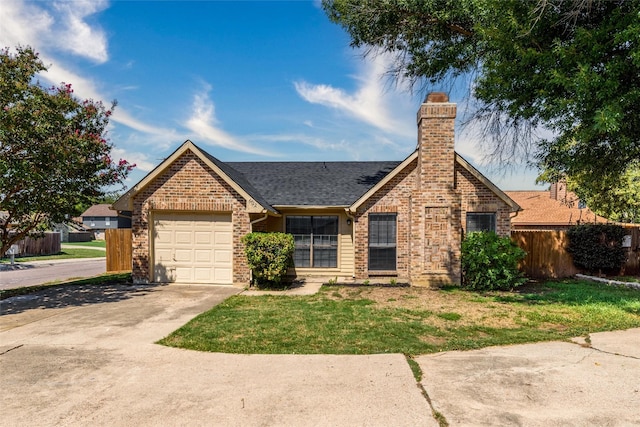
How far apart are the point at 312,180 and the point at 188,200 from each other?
5.51m

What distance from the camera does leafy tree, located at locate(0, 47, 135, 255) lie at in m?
8.28

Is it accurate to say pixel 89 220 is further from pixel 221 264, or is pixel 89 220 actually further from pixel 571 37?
pixel 571 37

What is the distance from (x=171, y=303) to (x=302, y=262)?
536 cm

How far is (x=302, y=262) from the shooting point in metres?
13.4

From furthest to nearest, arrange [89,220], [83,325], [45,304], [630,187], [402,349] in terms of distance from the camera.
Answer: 1. [89,220]
2. [630,187]
3. [45,304]
4. [83,325]
5. [402,349]

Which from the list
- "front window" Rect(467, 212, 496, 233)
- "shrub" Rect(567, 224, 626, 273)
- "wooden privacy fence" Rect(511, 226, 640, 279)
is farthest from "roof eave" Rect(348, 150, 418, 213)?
"shrub" Rect(567, 224, 626, 273)

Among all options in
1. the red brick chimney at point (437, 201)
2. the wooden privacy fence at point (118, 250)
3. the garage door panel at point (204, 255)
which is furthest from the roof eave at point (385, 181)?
the wooden privacy fence at point (118, 250)

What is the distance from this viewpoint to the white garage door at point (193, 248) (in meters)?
11.8

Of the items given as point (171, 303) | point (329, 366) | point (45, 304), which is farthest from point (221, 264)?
point (329, 366)

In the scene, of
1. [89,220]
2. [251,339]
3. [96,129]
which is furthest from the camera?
[89,220]

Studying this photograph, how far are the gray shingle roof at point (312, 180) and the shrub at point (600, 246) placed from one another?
8049mm

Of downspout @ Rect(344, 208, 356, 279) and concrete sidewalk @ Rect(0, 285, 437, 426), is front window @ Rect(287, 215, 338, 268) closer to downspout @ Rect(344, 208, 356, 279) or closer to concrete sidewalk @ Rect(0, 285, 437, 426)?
downspout @ Rect(344, 208, 356, 279)

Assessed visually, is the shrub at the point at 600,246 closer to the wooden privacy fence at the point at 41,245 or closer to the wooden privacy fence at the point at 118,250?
the wooden privacy fence at the point at 118,250

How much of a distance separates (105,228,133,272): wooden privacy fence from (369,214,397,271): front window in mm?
11575
